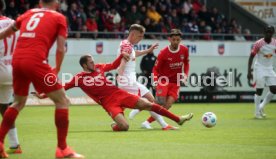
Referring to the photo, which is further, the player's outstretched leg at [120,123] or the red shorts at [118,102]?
the player's outstretched leg at [120,123]

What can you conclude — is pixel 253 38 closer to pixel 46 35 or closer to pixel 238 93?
pixel 238 93

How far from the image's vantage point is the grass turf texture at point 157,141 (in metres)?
9.90

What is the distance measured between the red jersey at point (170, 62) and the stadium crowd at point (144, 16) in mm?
11422

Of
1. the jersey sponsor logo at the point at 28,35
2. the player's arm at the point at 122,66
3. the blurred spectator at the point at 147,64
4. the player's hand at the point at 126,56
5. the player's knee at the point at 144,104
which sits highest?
the jersey sponsor logo at the point at 28,35

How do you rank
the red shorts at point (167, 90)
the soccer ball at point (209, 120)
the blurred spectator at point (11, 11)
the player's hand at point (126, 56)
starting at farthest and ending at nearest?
the blurred spectator at point (11, 11) < the red shorts at point (167, 90) < the soccer ball at point (209, 120) < the player's hand at point (126, 56)

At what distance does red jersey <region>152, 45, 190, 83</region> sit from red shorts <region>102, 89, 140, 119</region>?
2100 millimetres

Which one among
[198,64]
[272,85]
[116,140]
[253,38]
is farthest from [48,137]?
[253,38]

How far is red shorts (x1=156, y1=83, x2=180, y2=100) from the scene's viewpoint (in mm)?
16328

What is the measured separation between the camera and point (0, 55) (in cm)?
1052

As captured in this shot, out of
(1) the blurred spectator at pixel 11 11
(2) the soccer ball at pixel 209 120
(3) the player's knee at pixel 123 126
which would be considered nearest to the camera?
(3) the player's knee at pixel 123 126

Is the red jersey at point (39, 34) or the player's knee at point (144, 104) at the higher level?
the red jersey at point (39, 34)

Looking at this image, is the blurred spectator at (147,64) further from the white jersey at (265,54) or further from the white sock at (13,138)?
the white sock at (13,138)

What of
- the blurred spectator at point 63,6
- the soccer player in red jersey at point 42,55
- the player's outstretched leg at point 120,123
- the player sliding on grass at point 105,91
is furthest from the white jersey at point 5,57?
the blurred spectator at point 63,6

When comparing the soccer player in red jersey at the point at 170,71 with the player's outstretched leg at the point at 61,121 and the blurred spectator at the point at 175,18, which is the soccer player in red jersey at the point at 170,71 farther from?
the blurred spectator at the point at 175,18
